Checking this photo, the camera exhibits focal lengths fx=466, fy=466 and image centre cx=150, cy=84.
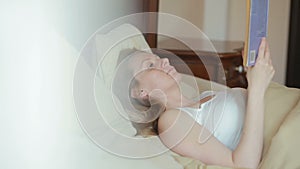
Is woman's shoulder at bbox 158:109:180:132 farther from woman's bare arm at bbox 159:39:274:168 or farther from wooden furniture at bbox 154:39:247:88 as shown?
wooden furniture at bbox 154:39:247:88

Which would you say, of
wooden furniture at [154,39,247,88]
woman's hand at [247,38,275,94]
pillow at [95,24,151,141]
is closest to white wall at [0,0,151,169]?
pillow at [95,24,151,141]

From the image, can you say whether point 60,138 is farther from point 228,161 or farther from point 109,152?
point 228,161

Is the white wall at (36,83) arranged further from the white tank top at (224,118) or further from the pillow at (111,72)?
the white tank top at (224,118)

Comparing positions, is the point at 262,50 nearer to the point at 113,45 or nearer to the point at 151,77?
the point at 151,77

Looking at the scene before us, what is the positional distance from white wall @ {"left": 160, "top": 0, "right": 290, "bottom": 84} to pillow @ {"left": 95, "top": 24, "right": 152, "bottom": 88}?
1104 mm

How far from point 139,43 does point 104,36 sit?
0.63ft

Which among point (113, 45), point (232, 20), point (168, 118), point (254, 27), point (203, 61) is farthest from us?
point (232, 20)

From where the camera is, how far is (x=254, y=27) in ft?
3.50

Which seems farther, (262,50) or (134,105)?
(134,105)

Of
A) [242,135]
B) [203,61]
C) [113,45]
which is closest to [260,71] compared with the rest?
[242,135]

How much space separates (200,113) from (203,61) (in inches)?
26.0

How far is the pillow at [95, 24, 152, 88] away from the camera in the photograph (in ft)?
3.88

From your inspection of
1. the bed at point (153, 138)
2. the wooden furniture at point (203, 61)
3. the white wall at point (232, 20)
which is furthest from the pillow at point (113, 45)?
the white wall at point (232, 20)

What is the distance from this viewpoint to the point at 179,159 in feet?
3.60
